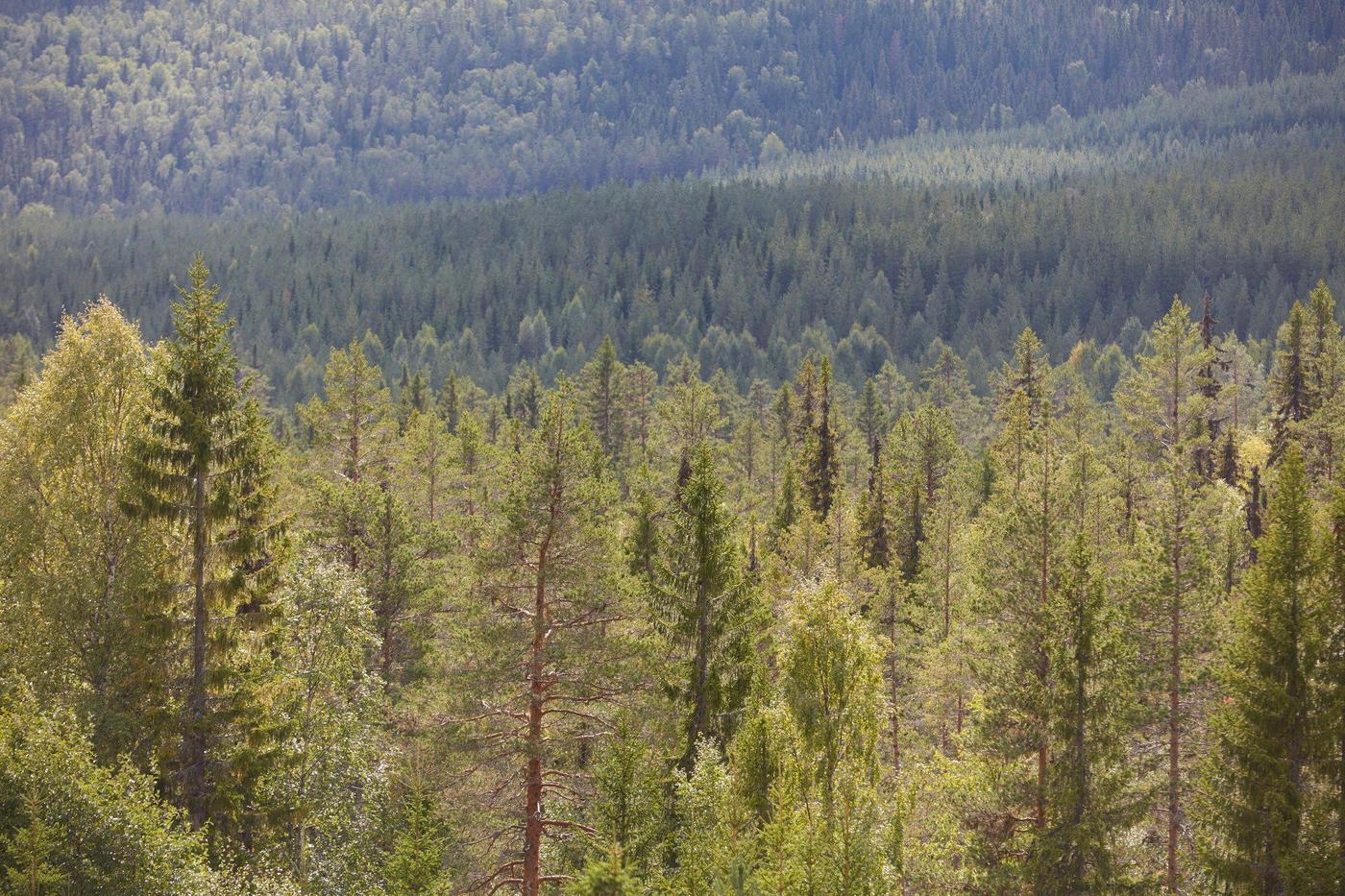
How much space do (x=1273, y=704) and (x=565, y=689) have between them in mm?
16197

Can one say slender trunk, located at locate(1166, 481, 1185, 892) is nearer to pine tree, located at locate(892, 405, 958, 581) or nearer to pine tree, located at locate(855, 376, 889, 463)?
pine tree, located at locate(892, 405, 958, 581)

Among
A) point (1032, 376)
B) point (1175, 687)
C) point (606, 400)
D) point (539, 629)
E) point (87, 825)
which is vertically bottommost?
point (87, 825)

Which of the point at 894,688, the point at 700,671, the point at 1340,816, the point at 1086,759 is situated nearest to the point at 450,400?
the point at 894,688

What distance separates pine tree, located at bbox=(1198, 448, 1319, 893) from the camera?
25.6 metres

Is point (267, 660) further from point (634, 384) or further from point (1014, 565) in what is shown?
point (634, 384)

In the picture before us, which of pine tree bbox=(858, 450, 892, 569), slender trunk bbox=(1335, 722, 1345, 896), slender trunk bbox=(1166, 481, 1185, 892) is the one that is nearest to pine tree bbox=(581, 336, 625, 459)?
pine tree bbox=(858, 450, 892, 569)

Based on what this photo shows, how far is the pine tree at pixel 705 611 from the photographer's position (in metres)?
30.0

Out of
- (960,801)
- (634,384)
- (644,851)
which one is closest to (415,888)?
(644,851)

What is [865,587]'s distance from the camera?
5028 cm

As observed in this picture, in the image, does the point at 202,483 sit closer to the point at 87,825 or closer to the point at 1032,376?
the point at 87,825

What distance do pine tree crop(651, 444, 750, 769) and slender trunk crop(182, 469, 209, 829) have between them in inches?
423

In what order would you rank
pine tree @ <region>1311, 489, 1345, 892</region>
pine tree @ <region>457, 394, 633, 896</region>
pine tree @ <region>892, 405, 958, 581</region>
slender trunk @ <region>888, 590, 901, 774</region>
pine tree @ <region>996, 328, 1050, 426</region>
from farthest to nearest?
pine tree @ <region>996, 328, 1050, 426</region> → pine tree @ <region>892, 405, 958, 581</region> → slender trunk @ <region>888, 590, 901, 774</region> → pine tree @ <region>457, 394, 633, 896</region> → pine tree @ <region>1311, 489, 1345, 892</region>

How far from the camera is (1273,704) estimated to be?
2567 centimetres

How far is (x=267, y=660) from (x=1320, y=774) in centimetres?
2411
